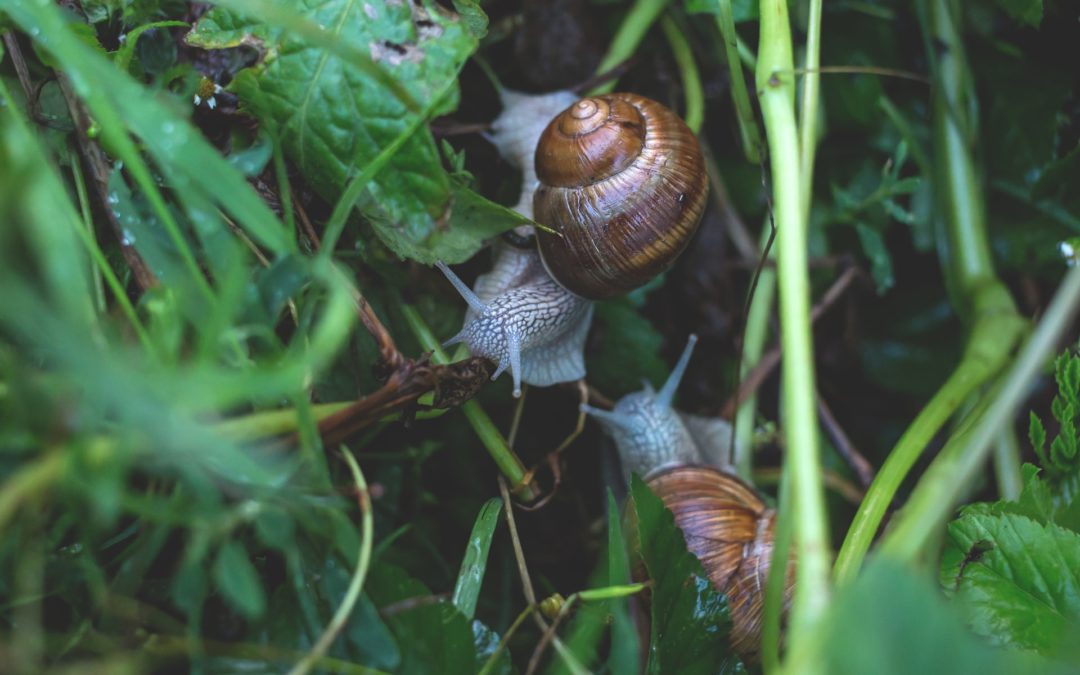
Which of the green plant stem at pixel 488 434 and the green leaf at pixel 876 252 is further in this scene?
the green leaf at pixel 876 252

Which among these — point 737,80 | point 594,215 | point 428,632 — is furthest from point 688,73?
point 428,632

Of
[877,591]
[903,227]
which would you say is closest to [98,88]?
[877,591]

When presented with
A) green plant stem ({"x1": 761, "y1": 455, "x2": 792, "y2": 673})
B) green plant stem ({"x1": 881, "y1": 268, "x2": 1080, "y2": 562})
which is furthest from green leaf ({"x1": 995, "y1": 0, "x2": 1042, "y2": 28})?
green plant stem ({"x1": 761, "y1": 455, "x2": 792, "y2": 673})

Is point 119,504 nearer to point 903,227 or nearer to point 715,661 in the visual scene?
point 715,661

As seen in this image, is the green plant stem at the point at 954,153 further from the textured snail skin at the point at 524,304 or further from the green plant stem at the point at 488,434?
the green plant stem at the point at 488,434

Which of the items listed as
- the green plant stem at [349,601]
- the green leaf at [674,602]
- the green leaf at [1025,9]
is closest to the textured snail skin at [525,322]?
the green leaf at [674,602]

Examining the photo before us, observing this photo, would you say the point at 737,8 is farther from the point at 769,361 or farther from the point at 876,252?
the point at 769,361
